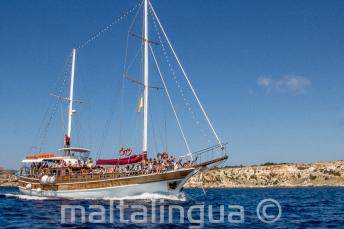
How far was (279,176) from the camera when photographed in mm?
124312

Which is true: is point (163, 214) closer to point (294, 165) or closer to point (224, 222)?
point (224, 222)

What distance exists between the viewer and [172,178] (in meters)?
43.7

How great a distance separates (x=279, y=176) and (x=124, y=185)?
8930cm

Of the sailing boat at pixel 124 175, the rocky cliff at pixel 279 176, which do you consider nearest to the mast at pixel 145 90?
the sailing boat at pixel 124 175

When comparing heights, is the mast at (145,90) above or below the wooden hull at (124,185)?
above

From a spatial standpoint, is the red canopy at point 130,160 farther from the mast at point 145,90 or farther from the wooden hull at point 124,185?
the wooden hull at point 124,185

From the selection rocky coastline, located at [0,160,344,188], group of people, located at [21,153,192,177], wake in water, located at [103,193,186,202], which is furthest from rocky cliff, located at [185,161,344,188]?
wake in water, located at [103,193,186,202]

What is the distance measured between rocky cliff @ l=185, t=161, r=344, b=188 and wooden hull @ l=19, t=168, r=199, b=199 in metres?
73.6

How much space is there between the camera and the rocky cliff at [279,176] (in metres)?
116

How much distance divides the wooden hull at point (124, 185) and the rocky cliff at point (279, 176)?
73552 millimetres

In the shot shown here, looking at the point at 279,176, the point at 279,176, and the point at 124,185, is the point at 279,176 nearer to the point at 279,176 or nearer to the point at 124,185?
the point at 279,176

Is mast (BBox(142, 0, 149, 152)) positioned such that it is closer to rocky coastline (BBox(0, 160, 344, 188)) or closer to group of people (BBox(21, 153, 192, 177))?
group of people (BBox(21, 153, 192, 177))

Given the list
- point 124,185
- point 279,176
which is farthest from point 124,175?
point 279,176

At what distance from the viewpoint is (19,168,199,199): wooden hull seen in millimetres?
43625
